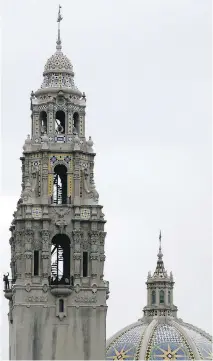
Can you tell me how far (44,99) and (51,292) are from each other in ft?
34.2

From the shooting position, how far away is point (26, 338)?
314 ft

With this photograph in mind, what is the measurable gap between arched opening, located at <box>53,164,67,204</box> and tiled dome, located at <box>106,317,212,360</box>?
6975cm

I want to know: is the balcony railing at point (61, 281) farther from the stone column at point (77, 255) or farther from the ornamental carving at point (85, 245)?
the ornamental carving at point (85, 245)

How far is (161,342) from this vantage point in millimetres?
172125

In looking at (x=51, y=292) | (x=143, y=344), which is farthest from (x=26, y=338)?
(x=143, y=344)

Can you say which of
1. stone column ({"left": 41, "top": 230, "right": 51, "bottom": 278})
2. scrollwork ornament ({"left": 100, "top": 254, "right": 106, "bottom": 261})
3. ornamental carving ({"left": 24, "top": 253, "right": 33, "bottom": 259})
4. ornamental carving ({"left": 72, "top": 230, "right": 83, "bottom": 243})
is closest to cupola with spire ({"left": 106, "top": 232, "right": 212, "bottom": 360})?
scrollwork ornament ({"left": 100, "top": 254, "right": 106, "bottom": 261})

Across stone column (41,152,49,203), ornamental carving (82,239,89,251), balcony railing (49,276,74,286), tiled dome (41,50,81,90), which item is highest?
tiled dome (41,50,81,90)

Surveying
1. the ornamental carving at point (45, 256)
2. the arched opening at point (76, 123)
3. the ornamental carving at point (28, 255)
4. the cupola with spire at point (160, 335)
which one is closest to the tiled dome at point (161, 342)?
the cupola with spire at point (160, 335)

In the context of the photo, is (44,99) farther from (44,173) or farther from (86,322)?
(86,322)

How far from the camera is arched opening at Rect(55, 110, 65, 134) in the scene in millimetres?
98188

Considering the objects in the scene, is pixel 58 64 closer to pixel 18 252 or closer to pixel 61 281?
pixel 18 252

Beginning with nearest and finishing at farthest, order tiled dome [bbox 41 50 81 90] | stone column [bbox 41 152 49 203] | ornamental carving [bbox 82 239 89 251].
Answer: ornamental carving [bbox 82 239 89 251]
stone column [bbox 41 152 49 203]
tiled dome [bbox 41 50 81 90]

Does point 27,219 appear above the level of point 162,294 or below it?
below

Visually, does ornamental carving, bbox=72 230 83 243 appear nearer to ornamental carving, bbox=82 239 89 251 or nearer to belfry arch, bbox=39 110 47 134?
ornamental carving, bbox=82 239 89 251
